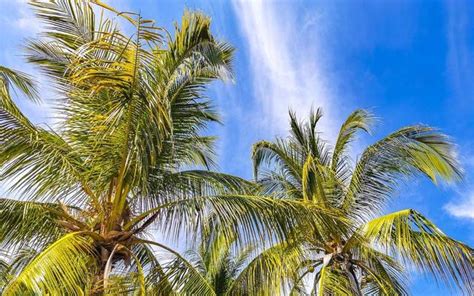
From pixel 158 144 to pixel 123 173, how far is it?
63 centimetres

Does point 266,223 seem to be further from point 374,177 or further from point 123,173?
point 374,177

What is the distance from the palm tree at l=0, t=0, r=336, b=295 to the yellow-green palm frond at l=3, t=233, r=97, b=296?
36 mm

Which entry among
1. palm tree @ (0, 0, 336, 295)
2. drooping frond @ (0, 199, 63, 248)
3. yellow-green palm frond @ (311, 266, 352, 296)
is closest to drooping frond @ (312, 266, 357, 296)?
yellow-green palm frond @ (311, 266, 352, 296)

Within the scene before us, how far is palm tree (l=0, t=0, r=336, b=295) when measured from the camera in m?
5.81

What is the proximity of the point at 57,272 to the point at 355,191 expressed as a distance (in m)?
6.31

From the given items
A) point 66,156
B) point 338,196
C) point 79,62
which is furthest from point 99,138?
point 338,196

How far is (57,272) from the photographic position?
191 inches

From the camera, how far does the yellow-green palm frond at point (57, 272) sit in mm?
4629

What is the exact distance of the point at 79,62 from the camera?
5.95 meters

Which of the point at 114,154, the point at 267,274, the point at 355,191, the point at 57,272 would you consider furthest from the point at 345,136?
the point at 57,272

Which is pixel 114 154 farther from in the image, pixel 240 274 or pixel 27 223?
pixel 240 274

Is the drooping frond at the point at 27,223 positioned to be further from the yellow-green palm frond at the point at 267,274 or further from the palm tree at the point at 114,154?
the yellow-green palm frond at the point at 267,274

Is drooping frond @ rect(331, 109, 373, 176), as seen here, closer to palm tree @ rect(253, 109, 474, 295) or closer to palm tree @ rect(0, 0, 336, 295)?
palm tree @ rect(253, 109, 474, 295)

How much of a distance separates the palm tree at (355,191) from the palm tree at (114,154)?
1586 mm
